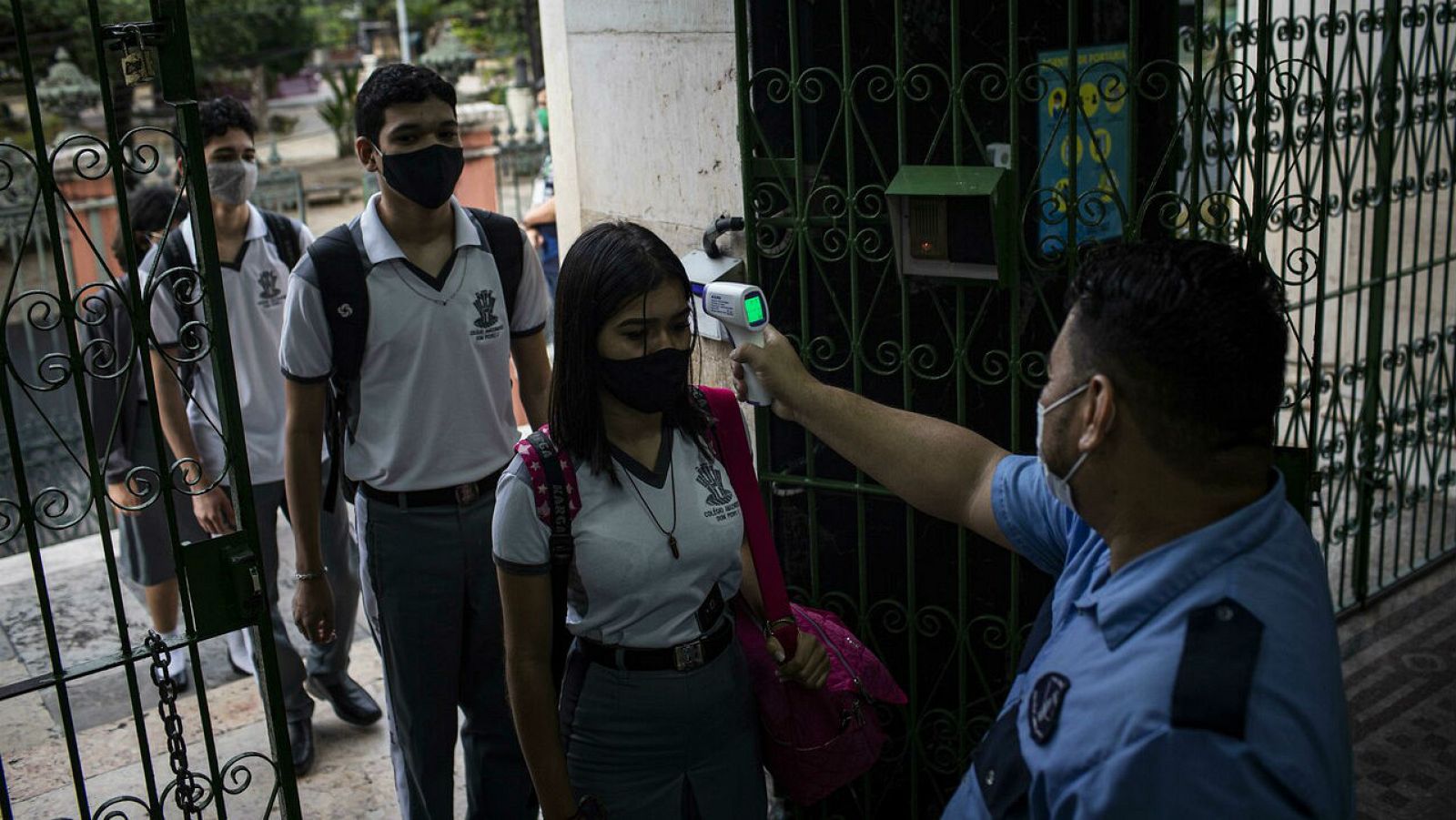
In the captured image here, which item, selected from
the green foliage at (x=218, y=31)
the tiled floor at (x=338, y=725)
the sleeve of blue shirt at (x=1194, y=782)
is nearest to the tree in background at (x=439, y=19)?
the green foliage at (x=218, y=31)

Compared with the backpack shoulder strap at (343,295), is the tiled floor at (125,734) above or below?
below

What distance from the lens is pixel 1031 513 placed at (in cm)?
247

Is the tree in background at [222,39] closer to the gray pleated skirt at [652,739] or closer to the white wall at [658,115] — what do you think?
the white wall at [658,115]

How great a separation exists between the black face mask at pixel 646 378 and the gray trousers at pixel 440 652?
3.13ft

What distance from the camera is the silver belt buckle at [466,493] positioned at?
3551 millimetres

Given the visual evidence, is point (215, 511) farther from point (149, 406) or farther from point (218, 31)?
point (218, 31)

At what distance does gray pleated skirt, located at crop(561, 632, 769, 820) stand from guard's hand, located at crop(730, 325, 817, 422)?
21.4 inches

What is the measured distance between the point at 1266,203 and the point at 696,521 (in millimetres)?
1954

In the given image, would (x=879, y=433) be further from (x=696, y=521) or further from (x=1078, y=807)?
(x=1078, y=807)

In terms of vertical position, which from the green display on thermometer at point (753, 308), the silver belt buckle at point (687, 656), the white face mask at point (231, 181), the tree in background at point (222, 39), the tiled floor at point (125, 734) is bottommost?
the tiled floor at point (125, 734)

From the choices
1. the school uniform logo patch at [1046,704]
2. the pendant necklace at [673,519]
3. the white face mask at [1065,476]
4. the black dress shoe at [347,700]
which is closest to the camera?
the school uniform logo patch at [1046,704]

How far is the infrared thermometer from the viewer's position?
115 inches

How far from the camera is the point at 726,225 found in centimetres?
372

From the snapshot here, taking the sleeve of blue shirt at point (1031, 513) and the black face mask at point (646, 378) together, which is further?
the black face mask at point (646, 378)
